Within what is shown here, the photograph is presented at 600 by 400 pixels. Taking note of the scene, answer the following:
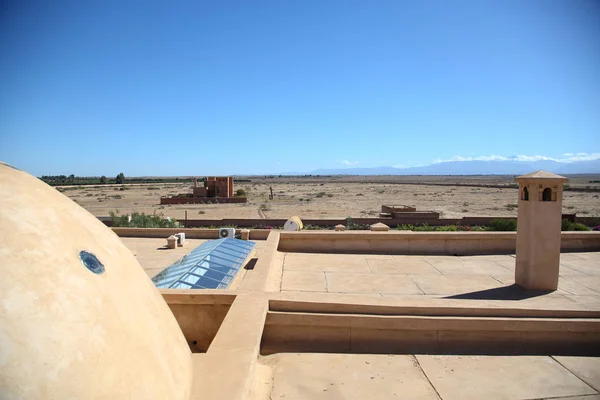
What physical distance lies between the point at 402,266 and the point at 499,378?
4.79 m

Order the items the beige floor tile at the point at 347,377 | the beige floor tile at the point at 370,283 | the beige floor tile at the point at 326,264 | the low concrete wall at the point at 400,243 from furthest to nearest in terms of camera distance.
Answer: the low concrete wall at the point at 400,243 < the beige floor tile at the point at 326,264 < the beige floor tile at the point at 370,283 < the beige floor tile at the point at 347,377

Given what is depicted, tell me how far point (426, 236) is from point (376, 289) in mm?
3690

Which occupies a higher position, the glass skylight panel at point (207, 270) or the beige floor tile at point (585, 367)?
the glass skylight panel at point (207, 270)

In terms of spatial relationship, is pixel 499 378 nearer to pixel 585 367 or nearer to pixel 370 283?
pixel 585 367

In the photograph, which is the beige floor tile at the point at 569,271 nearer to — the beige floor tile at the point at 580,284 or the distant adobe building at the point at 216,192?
the beige floor tile at the point at 580,284

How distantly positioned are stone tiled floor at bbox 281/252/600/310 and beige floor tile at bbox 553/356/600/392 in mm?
1692

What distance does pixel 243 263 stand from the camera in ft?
28.4

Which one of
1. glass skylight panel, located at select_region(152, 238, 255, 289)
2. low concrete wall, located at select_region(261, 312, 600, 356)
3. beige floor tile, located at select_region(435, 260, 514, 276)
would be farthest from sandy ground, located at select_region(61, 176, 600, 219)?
low concrete wall, located at select_region(261, 312, 600, 356)

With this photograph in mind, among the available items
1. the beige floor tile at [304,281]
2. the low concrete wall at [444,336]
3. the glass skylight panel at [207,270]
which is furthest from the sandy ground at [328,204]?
the low concrete wall at [444,336]

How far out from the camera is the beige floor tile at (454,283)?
6.86 meters

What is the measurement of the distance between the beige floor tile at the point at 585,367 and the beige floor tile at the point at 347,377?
5.18 feet

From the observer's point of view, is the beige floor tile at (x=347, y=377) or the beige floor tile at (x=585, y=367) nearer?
the beige floor tile at (x=347, y=377)

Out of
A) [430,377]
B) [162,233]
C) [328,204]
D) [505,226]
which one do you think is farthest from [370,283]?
[328,204]

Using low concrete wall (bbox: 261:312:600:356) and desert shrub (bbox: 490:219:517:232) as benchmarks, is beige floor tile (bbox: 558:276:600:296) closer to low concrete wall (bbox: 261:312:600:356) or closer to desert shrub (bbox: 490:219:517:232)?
low concrete wall (bbox: 261:312:600:356)
